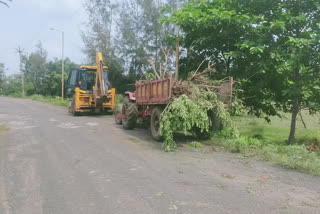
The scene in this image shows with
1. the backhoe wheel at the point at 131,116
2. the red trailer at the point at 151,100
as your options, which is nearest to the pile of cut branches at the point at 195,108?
the red trailer at the point at 151,100

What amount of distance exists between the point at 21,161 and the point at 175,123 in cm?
381

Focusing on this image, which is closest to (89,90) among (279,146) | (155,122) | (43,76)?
(155,122)

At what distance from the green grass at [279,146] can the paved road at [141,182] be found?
1.59ft

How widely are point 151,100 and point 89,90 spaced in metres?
8.36

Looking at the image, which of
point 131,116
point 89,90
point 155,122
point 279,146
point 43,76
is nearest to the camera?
point 279,146

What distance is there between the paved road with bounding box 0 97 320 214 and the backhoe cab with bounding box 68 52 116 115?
7.97m

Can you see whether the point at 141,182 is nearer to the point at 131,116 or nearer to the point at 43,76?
the point at 131,116

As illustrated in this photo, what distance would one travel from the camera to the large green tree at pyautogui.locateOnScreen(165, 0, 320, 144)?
8.23m

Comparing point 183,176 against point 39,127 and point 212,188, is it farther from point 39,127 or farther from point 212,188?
point 39,127

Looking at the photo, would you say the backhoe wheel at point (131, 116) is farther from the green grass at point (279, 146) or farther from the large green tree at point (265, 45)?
the green grass at point (279, 146)

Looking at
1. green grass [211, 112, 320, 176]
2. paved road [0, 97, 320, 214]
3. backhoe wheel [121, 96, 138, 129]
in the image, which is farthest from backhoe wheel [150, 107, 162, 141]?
backhoe wheel [121, 96, 138, 129]

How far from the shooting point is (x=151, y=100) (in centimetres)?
930

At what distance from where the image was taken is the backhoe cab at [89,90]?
1577 cm

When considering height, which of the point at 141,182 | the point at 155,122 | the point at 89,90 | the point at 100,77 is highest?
the point at 100,77
